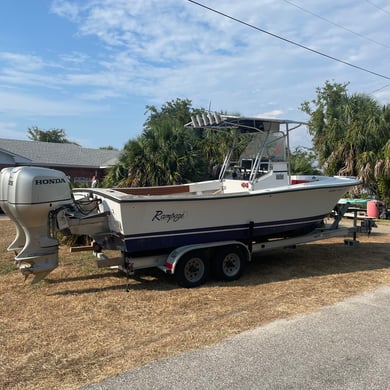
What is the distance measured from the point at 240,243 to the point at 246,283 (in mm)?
647

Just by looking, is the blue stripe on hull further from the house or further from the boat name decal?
the house

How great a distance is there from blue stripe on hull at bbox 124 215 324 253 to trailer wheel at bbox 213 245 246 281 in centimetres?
23

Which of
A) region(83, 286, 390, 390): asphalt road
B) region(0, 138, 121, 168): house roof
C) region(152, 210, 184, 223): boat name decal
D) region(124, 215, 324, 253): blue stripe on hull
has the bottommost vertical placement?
region(83, 286, 390, 390): asphalt road

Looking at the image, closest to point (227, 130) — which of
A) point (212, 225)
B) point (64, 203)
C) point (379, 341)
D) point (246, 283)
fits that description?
point (212, 225)

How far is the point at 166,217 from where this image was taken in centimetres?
646

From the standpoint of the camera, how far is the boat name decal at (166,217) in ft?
20.9

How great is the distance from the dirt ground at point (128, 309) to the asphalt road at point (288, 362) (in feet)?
0.74

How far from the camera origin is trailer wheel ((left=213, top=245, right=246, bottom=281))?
6.88 meters

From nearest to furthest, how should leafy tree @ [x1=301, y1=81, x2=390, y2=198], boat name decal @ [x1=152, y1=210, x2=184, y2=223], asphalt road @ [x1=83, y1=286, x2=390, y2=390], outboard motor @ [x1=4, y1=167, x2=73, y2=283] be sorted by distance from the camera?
1. asphalt road @ [x1=83, y1=286, x2=390, y2=390]
2. outboard motor @ [x1=4, y1=167, x2=73, y2=283]
3. boat name decal @ [x1=152, y1=210, x2=184, y2=223]
4. leafy tree @ [x1=301, y1=81, x2=390, y2=198]

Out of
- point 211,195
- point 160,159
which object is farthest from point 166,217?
point 160,159

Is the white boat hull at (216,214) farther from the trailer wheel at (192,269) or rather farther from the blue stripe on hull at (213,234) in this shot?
the trailer wheel at (192,269)

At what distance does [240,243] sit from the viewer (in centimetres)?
703

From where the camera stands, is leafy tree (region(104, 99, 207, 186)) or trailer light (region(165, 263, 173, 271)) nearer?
trailer light (region(165, 263, 173, 271))

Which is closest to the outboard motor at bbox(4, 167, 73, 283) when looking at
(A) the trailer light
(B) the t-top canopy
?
(A) the trailer light
